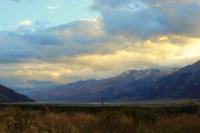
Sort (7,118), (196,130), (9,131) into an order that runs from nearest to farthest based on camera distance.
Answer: (9,131), (7,118), (196,130)

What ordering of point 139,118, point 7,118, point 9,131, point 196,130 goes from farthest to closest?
1. point 139,118
2. point 196,130
3. point 7,118
4. point 9,131

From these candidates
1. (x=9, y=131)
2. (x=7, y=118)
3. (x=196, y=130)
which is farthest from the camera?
(x=196, y=130)

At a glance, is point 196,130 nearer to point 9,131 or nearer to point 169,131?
point 169,131

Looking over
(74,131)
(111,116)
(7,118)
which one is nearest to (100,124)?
(111,116)

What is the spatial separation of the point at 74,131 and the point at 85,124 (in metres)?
3.01

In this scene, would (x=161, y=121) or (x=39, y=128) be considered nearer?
(x=39, y=128)

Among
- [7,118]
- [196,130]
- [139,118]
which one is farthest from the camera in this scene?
[139,118]

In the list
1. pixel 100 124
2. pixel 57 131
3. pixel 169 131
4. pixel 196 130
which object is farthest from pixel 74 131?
pixel 196 130

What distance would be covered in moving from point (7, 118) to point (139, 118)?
752 cm

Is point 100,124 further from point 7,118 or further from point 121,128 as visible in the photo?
point 7,118

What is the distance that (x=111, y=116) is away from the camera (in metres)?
21.9

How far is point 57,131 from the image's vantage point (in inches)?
787

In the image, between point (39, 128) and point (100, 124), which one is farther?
point (100, 124)

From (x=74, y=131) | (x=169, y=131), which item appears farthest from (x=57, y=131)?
(x=169, y=131)
